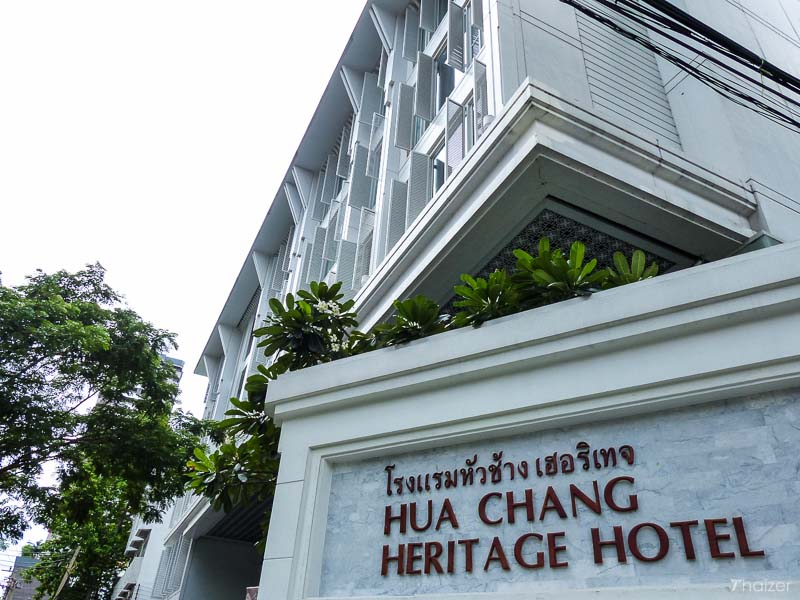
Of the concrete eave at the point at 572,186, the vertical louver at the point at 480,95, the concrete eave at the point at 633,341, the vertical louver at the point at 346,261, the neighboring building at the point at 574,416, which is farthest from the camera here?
the vertical louver at the point at 346,261

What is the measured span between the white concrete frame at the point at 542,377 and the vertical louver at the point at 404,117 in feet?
27.8

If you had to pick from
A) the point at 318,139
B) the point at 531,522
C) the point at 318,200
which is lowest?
the point at 531,522

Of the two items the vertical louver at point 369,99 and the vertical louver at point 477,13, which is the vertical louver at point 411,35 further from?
the vertical louver at point 477,13

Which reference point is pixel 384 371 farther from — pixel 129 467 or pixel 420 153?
pixel 129 467

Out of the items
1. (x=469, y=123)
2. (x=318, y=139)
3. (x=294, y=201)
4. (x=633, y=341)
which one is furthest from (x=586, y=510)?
(x=294, y=201)

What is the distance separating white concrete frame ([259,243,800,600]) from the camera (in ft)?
9.07

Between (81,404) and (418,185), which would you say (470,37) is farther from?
(81,404)

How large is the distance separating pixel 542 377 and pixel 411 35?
1270 centimetres

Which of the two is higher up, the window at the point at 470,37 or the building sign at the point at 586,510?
the window at the point at 470,37

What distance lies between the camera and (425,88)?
12047 mm

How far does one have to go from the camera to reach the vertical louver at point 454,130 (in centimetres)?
936

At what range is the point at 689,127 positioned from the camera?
8.65 meters

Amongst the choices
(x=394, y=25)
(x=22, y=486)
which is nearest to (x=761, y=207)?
(x=394, y=25)

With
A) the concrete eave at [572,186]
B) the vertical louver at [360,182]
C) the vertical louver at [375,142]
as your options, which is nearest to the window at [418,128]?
the vertical louver at [360,182]
